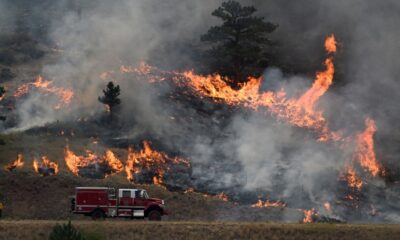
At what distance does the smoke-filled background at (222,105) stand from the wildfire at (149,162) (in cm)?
128

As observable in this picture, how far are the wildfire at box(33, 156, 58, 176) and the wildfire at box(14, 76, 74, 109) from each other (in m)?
10.3

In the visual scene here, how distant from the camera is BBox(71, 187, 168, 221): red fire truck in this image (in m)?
36.1

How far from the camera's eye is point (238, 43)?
2724 inches

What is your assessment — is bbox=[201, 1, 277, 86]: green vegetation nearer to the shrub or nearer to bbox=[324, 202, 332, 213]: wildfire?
bbox=[324, 202, 332, 213]: wildfire

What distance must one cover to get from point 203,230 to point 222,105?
2960 centimetres

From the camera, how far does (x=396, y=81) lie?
6681cm

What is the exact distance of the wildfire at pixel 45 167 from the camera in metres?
45.5

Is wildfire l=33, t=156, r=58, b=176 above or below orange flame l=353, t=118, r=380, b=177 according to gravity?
below

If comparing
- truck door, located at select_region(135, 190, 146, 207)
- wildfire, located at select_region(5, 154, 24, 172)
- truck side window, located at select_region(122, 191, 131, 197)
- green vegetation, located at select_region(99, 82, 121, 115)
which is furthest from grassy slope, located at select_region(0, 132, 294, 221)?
green vegetation, located at select_region(99, 82, 121, 115)

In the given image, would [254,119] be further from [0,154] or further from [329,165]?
[0,154]

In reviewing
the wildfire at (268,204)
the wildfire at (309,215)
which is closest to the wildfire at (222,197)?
the wildfire at (268,204)

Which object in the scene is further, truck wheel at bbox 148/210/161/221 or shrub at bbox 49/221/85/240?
truck wheel at bbox 148/210/161/221

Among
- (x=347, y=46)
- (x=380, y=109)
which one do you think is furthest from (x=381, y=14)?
(x=380, y=109)

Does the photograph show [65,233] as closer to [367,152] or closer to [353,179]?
[353,179]
